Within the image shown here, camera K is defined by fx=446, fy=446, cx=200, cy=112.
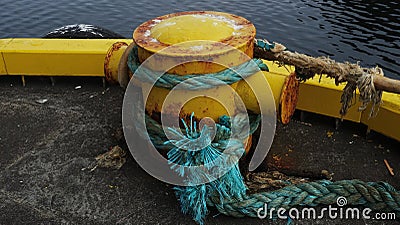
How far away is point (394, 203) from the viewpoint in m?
2.38

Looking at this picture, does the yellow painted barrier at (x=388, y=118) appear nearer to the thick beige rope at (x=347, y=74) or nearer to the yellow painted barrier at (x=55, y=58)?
the thick beige rope at (x=347, y=74)

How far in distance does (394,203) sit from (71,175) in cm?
186

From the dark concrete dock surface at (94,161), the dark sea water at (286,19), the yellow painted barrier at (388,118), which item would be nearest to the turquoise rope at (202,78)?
the dark concrete dock surface at (94,161)

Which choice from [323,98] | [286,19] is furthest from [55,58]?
[286,19]

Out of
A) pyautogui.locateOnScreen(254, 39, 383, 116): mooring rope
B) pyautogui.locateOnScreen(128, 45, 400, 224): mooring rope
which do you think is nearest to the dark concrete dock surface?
pyautogui.locateOnScreen(128, 45, 400, 224): mooring rope

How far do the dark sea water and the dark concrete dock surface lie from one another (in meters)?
6.28

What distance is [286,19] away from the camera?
1064cm

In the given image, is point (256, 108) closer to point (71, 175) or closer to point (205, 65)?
point (205, 65)

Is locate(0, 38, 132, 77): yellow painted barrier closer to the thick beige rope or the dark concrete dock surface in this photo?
the dark concrete dock surface

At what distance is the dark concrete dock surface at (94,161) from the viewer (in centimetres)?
246

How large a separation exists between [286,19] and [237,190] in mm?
8862

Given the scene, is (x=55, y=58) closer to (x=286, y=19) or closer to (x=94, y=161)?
(x=94, y=161)

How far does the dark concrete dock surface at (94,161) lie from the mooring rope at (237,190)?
88 millimetres

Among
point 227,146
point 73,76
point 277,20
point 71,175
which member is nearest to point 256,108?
point 227,146
